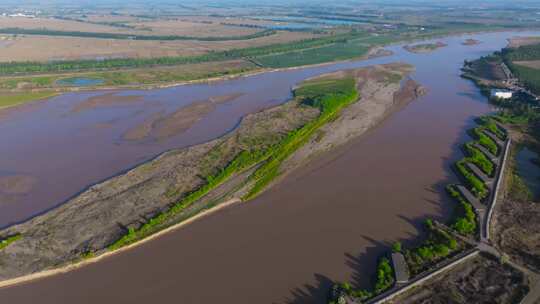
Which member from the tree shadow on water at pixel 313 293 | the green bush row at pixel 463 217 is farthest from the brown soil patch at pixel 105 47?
the tree shadow on water at pixel 313 293

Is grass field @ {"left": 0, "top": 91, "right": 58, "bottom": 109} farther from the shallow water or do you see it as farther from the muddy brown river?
the shallow water

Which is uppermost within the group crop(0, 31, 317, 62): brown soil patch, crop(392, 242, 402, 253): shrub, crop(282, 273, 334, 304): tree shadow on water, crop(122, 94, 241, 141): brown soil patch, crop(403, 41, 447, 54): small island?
crop(403, 41, 447, 54): small island

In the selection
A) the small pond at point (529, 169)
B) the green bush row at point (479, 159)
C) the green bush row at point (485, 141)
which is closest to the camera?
the small pond at point (529, 169)

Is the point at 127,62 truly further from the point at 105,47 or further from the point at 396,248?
the point at 396,248

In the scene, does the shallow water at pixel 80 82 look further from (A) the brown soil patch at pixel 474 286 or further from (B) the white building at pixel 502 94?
(A) the brown soil patch at pixel 474 286

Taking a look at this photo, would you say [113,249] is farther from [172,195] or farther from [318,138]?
[318,138]

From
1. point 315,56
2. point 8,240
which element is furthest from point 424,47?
point 8,240

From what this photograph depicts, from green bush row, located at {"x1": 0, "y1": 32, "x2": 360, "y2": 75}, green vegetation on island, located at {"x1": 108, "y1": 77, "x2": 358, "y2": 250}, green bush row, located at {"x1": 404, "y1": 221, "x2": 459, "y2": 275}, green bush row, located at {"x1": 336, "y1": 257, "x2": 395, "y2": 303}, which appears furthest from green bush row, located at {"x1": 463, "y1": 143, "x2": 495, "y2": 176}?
green bush row, located at {"x1": 0, "y1": 32, "x2": 360, "y2": 75}

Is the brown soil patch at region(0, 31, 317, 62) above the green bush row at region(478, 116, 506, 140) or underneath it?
above

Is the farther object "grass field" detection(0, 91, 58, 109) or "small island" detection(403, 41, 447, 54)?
"small island" detection(403, 41, 447, 54)
